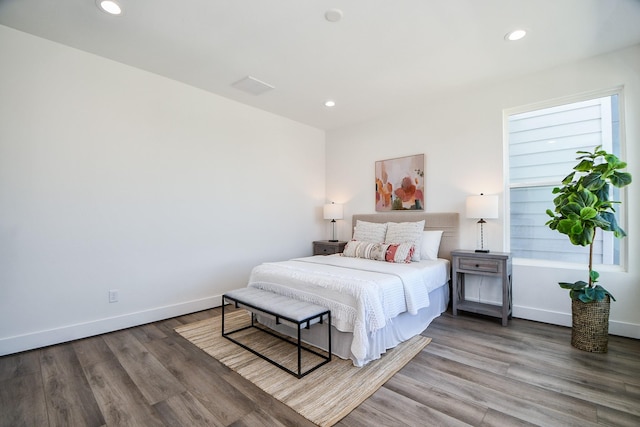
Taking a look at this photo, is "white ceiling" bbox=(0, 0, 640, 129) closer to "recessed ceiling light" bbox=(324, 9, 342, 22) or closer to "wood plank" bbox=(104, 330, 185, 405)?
"recessed ceiling light" bbox=(324, 9, 342, 22)

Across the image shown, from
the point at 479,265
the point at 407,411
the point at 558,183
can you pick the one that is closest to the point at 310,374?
the point at 407,411

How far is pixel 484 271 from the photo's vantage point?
3225mm

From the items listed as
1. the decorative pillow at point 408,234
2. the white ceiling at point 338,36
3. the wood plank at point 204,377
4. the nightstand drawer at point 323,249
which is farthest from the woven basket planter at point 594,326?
the nightstand drawer at point 323,249

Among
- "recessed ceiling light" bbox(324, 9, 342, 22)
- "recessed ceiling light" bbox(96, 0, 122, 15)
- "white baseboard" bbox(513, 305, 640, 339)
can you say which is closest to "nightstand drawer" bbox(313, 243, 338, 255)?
"white baseboard" bbox(513, 305, 640, 339)

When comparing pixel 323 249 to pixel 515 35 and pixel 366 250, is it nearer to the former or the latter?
pixel 366 250

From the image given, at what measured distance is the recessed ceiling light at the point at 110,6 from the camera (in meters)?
2.18

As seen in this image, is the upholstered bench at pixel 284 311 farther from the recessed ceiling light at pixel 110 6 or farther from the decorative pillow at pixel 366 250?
the recessed ceiling light at pixel 110 6

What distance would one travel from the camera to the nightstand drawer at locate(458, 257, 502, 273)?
10.4ft

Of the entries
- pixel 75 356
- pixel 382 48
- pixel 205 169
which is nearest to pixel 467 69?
pixel 382 48

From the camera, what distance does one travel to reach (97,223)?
2924 millimetres

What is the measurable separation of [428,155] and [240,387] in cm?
358

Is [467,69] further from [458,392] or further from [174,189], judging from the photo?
[174,189]

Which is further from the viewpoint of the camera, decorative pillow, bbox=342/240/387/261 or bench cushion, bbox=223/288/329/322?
decorative pillow, bbox=342/240/387/261

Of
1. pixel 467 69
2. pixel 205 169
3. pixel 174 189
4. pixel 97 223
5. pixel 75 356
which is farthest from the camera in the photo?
pixel 205 169
